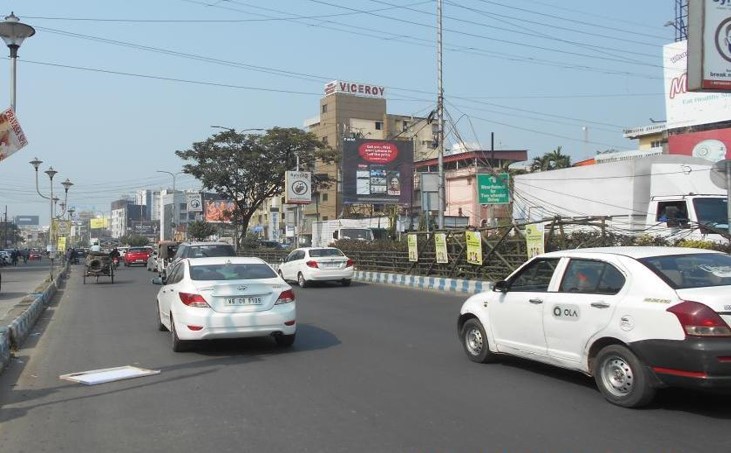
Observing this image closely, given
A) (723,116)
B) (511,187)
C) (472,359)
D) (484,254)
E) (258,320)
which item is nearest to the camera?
(472,359)

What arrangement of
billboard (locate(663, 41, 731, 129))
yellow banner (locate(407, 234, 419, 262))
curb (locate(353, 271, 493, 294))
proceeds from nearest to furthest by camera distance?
curb (locate(353, 271, 493, 294)), yellow banner (locate(407, 234, 419, 262)), billboard (locate(663, 41, 731, 129))

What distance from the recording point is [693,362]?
17.8 ft

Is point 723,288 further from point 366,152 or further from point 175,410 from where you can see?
point 366,152

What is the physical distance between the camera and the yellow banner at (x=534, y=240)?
1716 cm

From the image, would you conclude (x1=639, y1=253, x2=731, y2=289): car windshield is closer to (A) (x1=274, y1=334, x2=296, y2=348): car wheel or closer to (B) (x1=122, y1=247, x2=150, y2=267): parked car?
(A) (x1=274, y1=334, x2=296, y2=348): car wheel

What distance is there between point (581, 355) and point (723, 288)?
150 cm

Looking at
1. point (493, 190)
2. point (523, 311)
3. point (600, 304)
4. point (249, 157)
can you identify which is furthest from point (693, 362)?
point (249, 157)

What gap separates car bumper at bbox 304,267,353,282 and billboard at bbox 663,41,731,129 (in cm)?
2637

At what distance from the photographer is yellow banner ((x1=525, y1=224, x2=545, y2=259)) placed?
1716 cm

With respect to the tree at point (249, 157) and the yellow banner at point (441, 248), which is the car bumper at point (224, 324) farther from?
the tree at point (249, 157)

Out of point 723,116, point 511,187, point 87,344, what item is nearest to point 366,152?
point 511,187

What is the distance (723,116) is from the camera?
3675 cm

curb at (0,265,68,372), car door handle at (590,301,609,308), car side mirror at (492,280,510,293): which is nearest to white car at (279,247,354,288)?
curb at (0,265,68,372)

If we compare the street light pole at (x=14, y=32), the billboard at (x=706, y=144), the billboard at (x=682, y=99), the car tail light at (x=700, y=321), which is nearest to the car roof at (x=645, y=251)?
the car tail light at (x=700, y=321)
